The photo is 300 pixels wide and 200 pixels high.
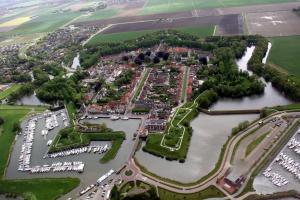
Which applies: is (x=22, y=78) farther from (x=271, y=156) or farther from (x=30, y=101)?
(x=271, y=156)

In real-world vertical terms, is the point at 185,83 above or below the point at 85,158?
above

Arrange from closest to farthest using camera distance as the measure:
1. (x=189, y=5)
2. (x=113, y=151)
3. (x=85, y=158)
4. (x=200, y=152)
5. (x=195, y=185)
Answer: (x=195, y=185), (x=200, y=152), (x=85, y=158), (x=113, y=151), (x=189, y=5)

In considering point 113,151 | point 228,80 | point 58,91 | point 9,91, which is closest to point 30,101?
point 58,91

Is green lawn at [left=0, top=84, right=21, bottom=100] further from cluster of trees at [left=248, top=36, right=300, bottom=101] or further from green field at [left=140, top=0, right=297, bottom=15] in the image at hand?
green field at [left=140, top=0, right=297, bottom=15]

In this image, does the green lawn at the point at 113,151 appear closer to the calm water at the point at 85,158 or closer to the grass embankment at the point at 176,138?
the calm water at the point at 85,158

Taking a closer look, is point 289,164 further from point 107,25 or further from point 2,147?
point 107,25

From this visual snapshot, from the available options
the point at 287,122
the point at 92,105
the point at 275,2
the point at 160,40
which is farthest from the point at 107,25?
the point at 287,122
